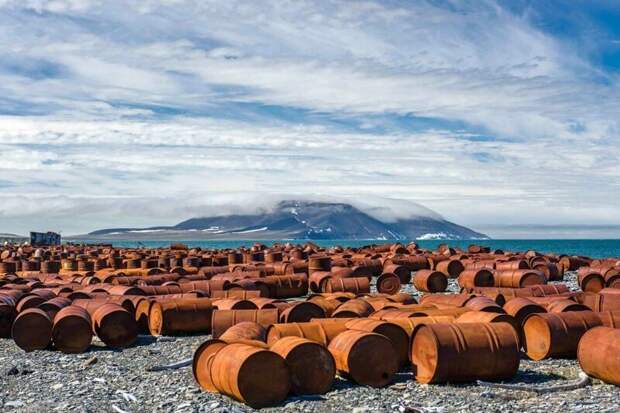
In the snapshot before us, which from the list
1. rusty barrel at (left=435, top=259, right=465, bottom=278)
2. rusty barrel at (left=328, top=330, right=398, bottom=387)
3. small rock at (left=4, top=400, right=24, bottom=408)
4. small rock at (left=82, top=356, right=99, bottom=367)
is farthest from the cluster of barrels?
rusty barrel at (left=435, top=259, right=465, bottom=278)

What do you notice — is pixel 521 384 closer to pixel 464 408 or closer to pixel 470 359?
pixel 470 359

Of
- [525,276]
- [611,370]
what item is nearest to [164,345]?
[611,370]

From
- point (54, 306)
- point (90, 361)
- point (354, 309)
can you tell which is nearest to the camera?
point (90, 361)

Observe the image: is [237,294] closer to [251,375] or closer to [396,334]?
[396,334]

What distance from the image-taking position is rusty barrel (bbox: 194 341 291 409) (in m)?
10.3

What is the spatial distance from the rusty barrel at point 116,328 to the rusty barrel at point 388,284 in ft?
36.7

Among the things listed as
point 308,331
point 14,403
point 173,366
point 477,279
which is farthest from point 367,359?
point 477,279

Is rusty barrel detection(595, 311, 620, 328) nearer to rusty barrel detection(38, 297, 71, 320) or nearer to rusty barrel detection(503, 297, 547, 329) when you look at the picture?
rusty barrel detection(503, 297, 547, 329)

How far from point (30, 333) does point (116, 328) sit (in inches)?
65.5

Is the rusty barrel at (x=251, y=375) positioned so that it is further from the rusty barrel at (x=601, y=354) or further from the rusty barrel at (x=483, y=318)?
the rusty barrel at (x=601, y=354)

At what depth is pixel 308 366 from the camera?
35.7ft

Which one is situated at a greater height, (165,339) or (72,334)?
(72,334)

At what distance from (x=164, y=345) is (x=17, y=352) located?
2879 millimetres

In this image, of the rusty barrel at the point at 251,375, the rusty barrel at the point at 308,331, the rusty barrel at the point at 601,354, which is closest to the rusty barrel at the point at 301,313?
the rusty barrel at the point at 308,331
